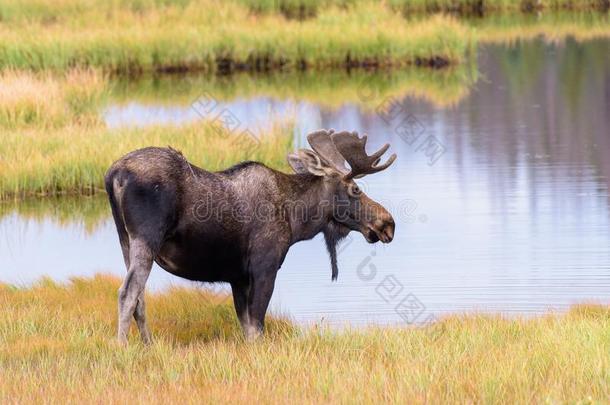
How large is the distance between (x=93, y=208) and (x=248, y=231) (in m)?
8.59

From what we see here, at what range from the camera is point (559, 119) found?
2552cm

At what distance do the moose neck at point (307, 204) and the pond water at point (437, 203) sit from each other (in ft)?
5.26

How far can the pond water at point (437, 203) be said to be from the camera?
12.3 metres

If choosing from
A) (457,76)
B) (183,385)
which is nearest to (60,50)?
(457,76)

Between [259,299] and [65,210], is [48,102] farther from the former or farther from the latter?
[259,299]

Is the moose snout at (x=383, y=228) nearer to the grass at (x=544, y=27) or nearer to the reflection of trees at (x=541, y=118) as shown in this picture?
the reflection of trees at (x=541, y=118)

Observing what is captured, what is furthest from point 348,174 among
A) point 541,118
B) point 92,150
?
point 541,118

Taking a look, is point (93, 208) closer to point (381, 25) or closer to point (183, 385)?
point (183, 385)

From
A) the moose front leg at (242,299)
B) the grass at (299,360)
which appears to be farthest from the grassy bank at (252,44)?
the moose front leg at (242,299)

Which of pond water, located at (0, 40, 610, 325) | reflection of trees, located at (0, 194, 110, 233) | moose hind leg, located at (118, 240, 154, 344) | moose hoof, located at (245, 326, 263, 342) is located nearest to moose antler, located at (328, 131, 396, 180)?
moose hoof, located at (245, 326, 263, 342)

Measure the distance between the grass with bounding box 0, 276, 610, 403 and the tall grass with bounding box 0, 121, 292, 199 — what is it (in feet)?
26.1

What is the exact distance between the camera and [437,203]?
17.1 meters

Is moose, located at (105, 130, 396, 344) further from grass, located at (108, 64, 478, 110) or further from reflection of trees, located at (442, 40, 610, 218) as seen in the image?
grass, located at (108, 64, 478, 110)

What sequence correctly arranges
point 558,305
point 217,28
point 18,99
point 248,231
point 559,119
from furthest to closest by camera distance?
1. point 217,28
2. point 559,119
3. point 18,99
4. point 558,305
5. point 248,231
